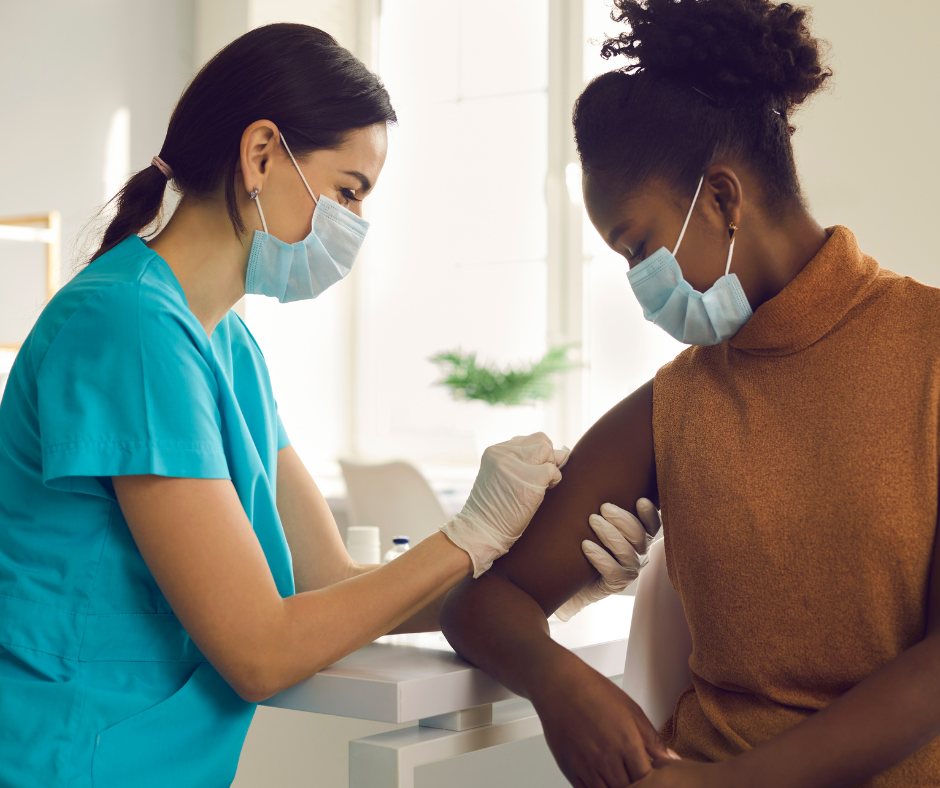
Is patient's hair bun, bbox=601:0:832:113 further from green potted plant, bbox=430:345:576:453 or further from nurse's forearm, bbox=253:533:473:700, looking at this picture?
green potted plant, bbox=430:345:576:453

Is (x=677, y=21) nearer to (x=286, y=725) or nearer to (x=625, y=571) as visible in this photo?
(x=625, y=571)

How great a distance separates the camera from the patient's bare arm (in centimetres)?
85

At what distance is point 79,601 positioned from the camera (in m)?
0.93

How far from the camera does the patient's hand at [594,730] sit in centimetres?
81

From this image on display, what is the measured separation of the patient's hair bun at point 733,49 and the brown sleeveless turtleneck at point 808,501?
0.60 feet

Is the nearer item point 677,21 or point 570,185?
point 677,21

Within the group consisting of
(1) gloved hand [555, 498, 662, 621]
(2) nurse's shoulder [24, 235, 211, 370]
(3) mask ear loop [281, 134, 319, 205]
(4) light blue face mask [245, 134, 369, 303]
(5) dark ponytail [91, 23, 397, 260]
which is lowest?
(1) gloved hand [555, 498, 662, 621]

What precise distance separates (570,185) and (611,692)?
9.49ft

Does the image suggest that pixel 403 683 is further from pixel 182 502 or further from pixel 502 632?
pixel 182 502

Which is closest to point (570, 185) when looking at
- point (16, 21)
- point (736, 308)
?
point (16, 21)

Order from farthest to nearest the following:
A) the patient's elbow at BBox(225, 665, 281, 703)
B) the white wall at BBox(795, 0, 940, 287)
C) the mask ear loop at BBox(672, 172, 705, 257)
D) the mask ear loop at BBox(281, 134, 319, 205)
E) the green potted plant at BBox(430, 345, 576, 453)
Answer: the green potted plant at BBox(430, 345, 576, 453) < the white wall at BBox(795, 0, 940, 287) < the mask ear loop at BBox(281, 134, 319, 205) < the mask ear loop at BBox(672, 172, 705, 257) < the patient's elbow at BBox(225, 665, 281, 703)

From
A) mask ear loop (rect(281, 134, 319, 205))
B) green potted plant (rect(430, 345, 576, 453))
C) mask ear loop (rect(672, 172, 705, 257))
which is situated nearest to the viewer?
mask ear loop (rect(672, 172, 705, 257))

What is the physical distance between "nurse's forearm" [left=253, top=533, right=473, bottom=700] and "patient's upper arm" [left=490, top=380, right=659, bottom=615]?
81 millimetres

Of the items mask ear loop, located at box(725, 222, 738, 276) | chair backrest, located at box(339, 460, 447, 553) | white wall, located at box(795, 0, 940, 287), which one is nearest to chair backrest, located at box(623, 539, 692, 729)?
mask ear loop, located at box(725, 222, 738, 276)
